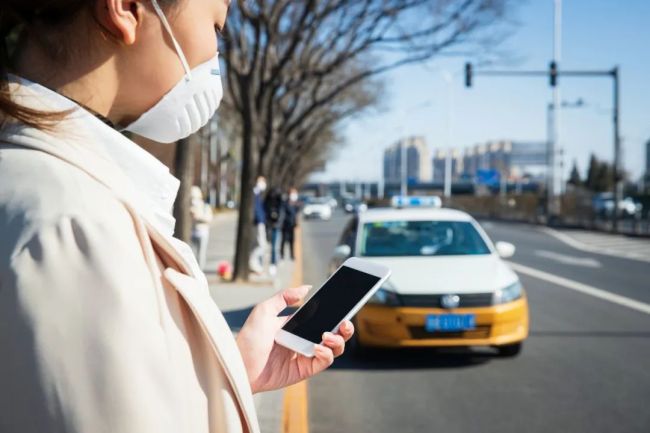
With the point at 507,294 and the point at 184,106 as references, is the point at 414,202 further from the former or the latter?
the point at 184,106

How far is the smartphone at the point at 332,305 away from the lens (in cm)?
187

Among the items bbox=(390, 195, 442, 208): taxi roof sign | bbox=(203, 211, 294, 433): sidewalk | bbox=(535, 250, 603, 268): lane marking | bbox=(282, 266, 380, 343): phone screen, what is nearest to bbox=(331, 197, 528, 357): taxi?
bbox=(203, 211, 294, 433): sidewalk

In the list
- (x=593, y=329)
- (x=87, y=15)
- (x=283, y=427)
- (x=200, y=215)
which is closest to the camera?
(x=87, y=15)

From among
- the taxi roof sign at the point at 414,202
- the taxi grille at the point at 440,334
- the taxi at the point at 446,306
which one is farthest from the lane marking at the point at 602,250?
the taxi grille at the point at 440,334

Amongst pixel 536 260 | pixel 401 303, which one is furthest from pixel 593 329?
pixel 536 260

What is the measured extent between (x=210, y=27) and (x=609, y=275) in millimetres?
15142

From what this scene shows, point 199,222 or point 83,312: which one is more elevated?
point 83,312

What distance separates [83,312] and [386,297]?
631cm

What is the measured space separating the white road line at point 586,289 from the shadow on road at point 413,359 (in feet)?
12.7

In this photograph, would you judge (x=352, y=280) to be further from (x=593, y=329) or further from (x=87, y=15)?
(x=593, y=329)

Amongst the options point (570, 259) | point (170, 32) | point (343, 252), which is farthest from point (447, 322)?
point (570, 259)

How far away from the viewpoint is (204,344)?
1125 mm

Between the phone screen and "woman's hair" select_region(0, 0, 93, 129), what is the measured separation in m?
0.94

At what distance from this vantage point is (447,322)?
7.05 metres
